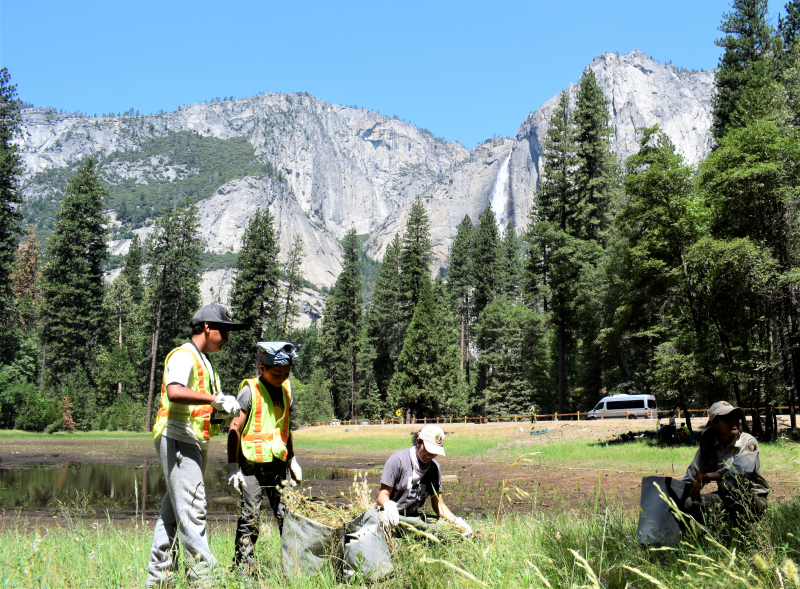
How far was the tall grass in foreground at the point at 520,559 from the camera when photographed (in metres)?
3.10

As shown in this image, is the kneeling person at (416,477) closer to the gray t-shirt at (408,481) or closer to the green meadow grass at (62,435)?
the gray t-shirt at (408,481)

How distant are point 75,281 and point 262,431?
47589mm

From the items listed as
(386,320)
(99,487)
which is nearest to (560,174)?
(386,320)

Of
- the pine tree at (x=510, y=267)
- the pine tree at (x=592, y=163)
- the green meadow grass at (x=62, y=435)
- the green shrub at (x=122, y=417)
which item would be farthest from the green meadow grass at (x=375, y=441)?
the pine tree at (x=510, y=267)

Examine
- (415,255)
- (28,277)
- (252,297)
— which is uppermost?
(415,255)

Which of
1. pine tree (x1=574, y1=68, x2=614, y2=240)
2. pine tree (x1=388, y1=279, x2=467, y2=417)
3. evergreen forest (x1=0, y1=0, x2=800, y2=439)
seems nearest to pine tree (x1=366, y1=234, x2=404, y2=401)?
evergreen forest (x1=0, y1=0, x2=800, y2=439)

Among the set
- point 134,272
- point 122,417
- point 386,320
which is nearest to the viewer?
point 122,417

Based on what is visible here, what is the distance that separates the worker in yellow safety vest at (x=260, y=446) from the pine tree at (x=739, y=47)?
34.2 metres

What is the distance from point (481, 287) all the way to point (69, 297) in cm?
3660

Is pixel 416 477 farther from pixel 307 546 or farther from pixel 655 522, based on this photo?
pixel 655 522

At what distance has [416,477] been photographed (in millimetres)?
4484

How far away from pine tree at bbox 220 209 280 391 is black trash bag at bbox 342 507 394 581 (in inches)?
1701

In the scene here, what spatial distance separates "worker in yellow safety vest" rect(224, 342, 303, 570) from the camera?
4266 mm

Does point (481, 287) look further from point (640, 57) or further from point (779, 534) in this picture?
point (640, 57)
